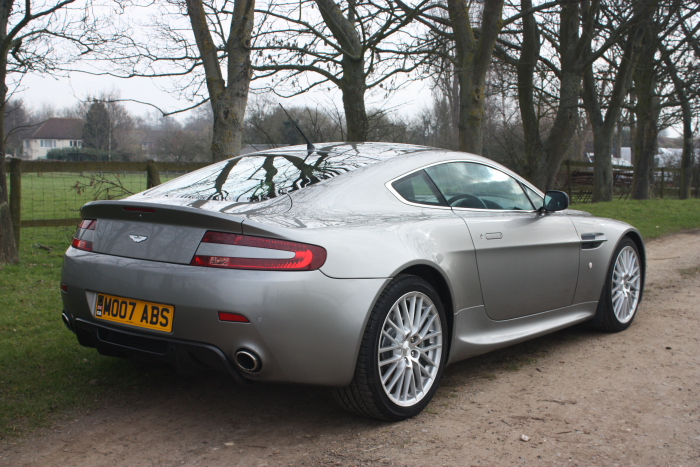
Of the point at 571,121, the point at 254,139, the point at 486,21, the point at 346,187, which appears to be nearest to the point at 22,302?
the point at 346,187

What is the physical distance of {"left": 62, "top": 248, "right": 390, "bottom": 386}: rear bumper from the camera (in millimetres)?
2621

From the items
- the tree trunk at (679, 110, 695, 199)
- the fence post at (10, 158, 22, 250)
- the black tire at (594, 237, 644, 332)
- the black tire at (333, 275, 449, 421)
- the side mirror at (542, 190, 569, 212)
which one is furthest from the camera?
the tree trunk at (679, 110, 695, 199)

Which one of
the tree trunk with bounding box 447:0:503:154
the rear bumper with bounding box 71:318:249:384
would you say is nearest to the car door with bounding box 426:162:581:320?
the rear bumper with bounding box 71:318:249:384

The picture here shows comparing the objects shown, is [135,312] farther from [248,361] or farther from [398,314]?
[398,314]

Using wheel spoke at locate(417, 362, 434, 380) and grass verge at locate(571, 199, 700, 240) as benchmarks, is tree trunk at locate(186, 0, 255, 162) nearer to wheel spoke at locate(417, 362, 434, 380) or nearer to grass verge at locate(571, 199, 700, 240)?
wheel spoke at locate(417, 362, 434, 380)

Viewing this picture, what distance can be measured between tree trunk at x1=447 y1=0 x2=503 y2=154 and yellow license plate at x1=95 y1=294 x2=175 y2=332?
310 inches

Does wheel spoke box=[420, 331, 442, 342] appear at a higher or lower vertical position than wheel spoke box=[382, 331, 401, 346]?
lower

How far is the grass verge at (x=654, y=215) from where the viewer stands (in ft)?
40.5

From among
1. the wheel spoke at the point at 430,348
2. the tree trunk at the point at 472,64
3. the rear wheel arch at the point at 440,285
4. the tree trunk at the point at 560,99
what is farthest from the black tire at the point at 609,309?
the tree trunk at the point at 560,99

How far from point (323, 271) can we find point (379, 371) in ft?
1.91

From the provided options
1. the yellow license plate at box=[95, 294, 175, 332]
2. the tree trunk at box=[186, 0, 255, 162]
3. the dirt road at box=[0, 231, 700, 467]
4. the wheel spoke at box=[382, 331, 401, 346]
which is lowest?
the dirt road at box=[0, 231, 700, 467]

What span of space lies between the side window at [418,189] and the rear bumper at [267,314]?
711 millimetres

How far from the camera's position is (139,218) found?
295cm

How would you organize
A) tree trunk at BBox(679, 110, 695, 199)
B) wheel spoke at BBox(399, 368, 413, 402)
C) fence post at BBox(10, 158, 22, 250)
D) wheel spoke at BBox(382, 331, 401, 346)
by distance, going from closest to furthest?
wheel spoke at BBox(382, 331, 401, 346) < wheel spoke at BBox(399, 368, 413, 402) < fence post at BBox(10, 158, 22, 250) < tree trunk at BBox(679, 110, 695, 199)
